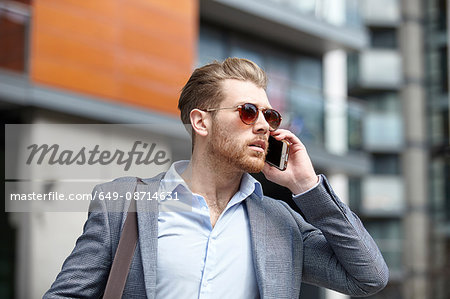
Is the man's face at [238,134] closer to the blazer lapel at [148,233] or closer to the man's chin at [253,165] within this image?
the man's chin at [253,165]

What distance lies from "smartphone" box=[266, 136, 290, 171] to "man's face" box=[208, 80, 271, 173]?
9cm

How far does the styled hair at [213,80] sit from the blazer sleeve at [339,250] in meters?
0.51

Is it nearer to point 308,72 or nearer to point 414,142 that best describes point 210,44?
point 308,72

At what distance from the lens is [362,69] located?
138 feet

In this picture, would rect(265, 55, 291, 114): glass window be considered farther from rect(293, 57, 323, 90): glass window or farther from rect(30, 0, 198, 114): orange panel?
rect(30, 0, 198, 114): orange panel

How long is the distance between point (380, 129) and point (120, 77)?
29.7 meters

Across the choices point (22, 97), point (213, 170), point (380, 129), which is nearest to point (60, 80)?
point (22, 97)

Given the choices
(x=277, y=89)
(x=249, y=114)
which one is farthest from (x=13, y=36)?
(x=249, y=114)

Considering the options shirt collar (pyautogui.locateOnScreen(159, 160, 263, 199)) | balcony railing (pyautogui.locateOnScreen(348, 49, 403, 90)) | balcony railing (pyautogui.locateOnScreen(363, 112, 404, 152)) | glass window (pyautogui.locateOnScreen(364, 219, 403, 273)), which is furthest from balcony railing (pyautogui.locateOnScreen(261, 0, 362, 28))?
glass window (pyautogui.locateOnScreen(364, 219, 403, 273))

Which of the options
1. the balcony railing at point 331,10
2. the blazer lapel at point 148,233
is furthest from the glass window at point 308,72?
the blazer lapel at point 148,233

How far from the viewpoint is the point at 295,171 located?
319cm

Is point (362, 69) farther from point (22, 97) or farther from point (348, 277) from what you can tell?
point (348, 277)

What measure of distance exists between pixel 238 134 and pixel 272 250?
0.47 meters

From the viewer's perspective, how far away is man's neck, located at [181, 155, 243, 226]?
3195 mm
